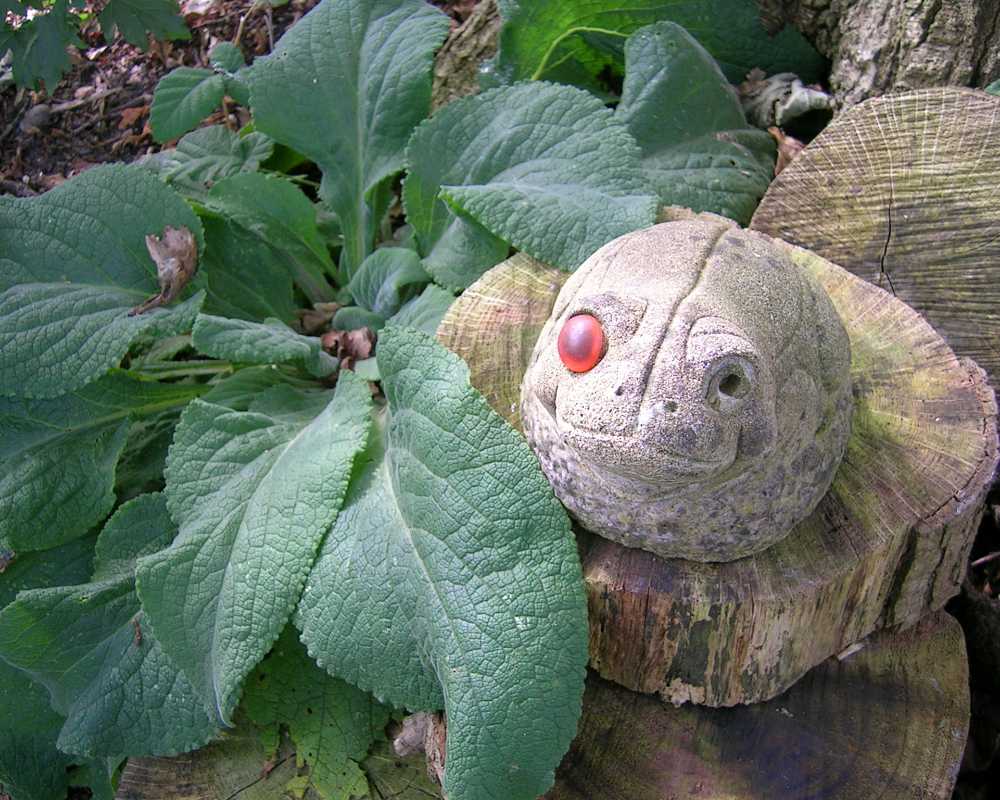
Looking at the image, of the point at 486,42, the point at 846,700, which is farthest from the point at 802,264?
the point at 486,42

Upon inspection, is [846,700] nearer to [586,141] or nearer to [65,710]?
[586,141]

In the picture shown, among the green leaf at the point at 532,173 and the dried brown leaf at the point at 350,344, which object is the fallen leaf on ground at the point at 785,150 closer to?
the green leaf at the point at 532,173

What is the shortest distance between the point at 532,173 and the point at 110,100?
1955 millimetres

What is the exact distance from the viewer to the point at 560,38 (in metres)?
2.36

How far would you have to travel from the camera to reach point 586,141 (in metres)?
1.95

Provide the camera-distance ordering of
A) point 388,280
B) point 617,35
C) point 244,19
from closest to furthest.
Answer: point 388,280, point 617,35, point 244,19

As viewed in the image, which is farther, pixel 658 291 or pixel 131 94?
pixel 131 94

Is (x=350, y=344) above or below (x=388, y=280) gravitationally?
below

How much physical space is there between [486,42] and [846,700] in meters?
1.91

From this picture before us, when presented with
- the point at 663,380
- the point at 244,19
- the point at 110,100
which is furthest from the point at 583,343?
the point at 110,100

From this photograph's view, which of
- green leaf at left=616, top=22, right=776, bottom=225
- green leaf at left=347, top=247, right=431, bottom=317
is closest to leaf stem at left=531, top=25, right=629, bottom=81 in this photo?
green leaf at left=616, top=22, right=776, bottom=225

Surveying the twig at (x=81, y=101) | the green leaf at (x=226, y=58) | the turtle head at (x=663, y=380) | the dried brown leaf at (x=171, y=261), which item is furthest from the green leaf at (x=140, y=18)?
the turtle head at (x=663, y=380)

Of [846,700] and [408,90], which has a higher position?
[408,90]

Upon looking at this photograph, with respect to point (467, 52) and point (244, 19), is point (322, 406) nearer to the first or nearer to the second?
point (467, 52)
